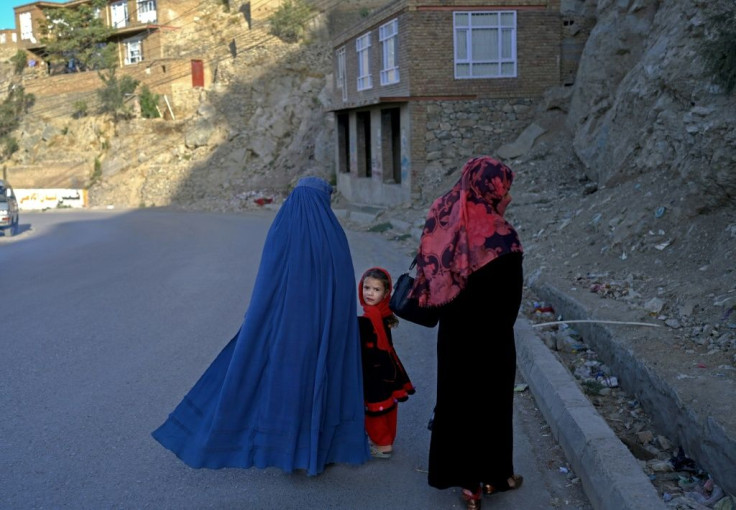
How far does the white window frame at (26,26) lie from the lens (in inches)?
2290

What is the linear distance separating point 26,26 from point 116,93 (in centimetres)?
2246

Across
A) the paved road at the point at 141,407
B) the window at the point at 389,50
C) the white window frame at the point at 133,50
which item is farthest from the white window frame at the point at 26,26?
the paved road at the point at 141,407

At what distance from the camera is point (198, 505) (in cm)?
399

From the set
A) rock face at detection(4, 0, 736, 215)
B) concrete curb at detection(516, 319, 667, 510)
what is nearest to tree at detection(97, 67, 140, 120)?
rock face at detection(4, 0, 736, 215)

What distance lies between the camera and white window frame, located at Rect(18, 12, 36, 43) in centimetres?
5818

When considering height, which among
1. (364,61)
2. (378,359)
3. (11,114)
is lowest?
(378,359)

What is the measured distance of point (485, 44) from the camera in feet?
71.4

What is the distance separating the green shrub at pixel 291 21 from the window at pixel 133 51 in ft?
45.1

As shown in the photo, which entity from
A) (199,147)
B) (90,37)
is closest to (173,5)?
(90,37)

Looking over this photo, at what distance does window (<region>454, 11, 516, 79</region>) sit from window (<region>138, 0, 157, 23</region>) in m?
34.0

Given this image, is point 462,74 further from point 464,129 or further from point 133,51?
point 133,51

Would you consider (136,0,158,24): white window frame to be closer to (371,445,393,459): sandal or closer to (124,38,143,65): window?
(124,38,143,65): window

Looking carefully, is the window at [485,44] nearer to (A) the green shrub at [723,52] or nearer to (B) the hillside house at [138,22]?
(A) the green shrub at [723,52]

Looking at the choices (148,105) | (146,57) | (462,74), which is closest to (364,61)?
(462,74)
